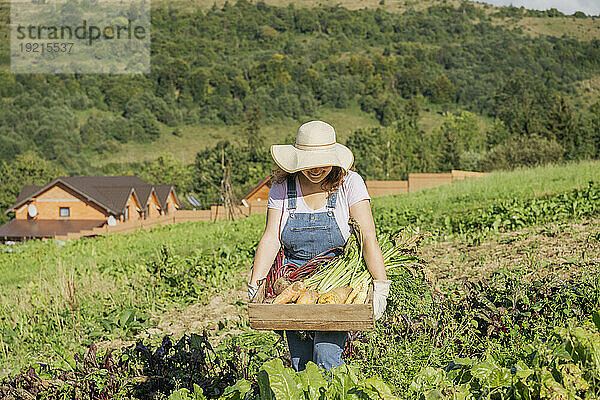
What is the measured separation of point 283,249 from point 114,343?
2.98 metres

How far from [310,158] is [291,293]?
28.3 inches

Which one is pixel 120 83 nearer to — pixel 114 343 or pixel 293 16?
pixel 293 16

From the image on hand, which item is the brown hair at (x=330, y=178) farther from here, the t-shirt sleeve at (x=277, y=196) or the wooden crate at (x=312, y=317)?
the wooden crate at (x=312, y=317)

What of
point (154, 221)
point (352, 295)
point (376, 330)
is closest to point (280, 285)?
point (352, 295)

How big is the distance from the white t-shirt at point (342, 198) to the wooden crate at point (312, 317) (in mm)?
649

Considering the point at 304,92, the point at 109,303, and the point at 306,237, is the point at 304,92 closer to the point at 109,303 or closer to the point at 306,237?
the point at 109,303

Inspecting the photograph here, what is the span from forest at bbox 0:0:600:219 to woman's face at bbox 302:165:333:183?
36627 millimetres

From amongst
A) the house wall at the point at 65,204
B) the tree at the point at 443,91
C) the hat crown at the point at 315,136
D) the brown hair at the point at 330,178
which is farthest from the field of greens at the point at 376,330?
the tree at the point at 443,91

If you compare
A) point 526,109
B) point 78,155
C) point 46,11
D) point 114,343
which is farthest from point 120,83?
point 114,343

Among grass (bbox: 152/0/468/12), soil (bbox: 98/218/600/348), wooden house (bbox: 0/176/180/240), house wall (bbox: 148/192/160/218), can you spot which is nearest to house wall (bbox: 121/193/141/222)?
wooden house (bbox: 0/176/180/240)

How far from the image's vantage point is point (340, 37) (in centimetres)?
12238

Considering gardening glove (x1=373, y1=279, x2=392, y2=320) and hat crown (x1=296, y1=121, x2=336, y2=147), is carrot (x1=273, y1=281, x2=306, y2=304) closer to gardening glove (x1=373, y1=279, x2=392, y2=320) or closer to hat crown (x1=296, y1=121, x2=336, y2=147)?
gardening glove (x1=373, y1=279, x2=392, y2=320)

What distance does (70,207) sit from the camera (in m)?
40.8

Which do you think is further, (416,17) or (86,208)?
(416,17)
